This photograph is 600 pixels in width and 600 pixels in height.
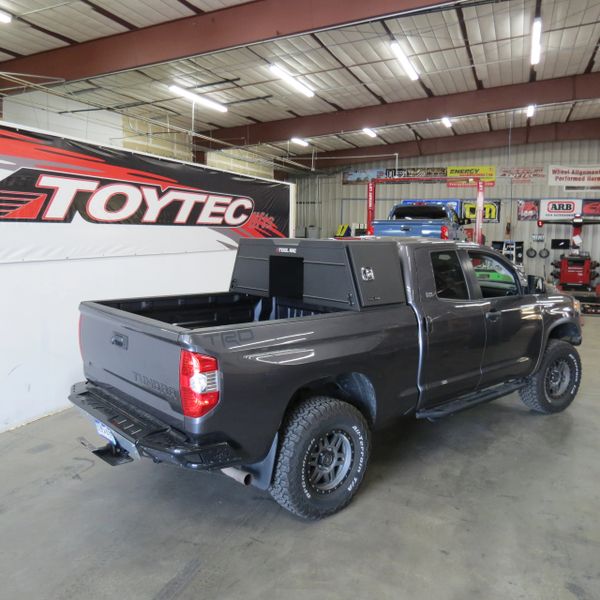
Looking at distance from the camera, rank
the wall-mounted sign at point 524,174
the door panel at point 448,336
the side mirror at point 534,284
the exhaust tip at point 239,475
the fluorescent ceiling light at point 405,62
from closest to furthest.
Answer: the exhaust tip at point 239,475, the door panel at point 448,336, the side mirror at point 534,284, the fluorescent ceiling light at point 405,62, the wall-mounted sign at point 524,174

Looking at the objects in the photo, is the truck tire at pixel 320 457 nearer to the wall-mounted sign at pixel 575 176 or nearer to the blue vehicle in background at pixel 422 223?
the blue vehicle in background at pixel 422 223

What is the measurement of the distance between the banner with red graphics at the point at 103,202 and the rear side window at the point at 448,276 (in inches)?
134

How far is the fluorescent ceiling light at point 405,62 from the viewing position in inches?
337

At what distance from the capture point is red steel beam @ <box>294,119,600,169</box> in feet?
50.1

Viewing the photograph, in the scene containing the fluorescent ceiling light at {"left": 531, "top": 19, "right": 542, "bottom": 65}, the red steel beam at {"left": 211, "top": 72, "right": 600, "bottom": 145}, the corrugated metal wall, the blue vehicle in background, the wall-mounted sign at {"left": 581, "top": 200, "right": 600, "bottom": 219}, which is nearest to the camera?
the fluorescent ceiling light at {"left": 531, "top": 19, "right": 542, "bottom": 65}

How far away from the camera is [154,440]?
235cm

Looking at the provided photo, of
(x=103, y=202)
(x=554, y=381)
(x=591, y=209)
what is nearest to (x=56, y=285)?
(x=103, y=202)

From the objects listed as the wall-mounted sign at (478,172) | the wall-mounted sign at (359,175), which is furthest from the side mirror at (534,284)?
the wall-mounted sign at (359,175)

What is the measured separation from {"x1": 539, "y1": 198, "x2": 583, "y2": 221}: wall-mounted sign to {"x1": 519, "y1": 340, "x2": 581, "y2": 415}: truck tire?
42.5 ft

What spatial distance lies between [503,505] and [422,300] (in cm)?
138

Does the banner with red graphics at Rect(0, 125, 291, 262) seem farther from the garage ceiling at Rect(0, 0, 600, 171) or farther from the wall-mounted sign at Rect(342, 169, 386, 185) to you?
the wall-mounted sign at Rect(342, 169, 386, 185)

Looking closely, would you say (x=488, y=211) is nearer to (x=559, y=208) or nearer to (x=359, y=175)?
(x=559, y=208)

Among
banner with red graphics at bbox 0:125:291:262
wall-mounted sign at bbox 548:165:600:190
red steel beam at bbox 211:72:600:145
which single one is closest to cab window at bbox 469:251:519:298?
banner with red graphics at bbox 0:125:291:262

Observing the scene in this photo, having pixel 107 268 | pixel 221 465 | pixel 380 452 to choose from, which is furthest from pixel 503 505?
pixel 107 268
